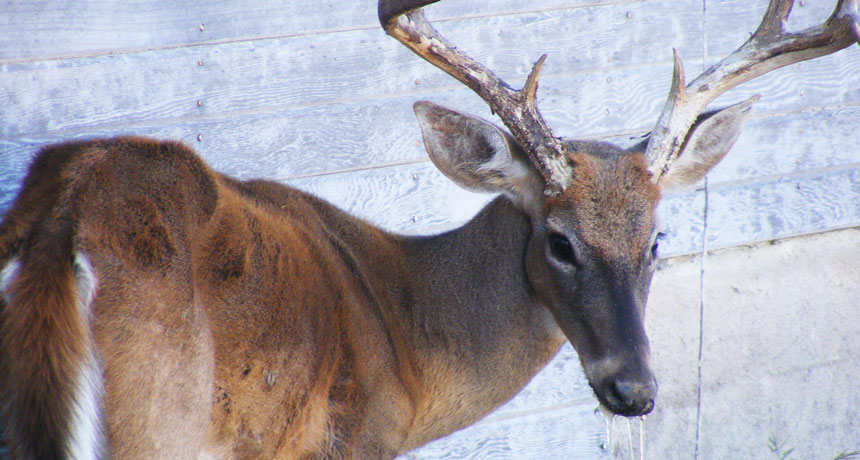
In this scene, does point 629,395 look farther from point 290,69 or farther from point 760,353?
point 760,353

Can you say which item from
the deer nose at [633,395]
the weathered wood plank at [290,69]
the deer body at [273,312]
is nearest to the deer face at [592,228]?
the deer nose at [633,395]

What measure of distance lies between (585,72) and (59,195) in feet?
9.82

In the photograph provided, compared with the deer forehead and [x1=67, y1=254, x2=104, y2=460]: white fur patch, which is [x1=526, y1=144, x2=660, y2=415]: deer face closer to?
the deer forehead

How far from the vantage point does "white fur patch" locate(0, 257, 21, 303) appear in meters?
2.05

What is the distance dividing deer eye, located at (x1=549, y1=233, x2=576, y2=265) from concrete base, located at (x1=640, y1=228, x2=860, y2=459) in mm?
1994

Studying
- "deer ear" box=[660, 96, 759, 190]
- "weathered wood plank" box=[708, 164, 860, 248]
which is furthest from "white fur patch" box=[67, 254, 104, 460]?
"weathered wood plank" box=[708, 164, 860, 248]

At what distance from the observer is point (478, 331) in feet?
10.6

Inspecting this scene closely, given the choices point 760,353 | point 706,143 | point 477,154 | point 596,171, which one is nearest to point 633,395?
point 596,171

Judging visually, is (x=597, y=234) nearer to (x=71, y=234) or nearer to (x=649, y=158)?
(x=649, y=158)

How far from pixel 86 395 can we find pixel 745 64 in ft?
8.76

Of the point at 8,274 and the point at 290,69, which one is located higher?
the point at 8,274

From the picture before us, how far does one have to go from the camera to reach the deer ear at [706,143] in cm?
329

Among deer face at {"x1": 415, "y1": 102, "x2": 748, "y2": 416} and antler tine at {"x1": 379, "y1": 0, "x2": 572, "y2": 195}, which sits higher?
antler tine at {"x1": 379, "y1": 0, "x2": 572, "y2": 195}

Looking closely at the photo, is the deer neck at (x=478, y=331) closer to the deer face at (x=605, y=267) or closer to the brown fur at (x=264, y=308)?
the brown fur at (x=264, y=308)
